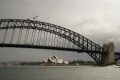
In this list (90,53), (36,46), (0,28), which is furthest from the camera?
(90,53)

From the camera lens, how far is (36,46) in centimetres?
10075

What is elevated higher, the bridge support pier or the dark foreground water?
the bridge support pier

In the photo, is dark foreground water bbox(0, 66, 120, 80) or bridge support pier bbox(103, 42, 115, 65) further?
bridge support pier bbox(103, 42, 115, 65)

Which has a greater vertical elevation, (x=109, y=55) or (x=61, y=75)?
(x=109, y=55)

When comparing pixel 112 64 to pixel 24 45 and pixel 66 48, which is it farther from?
pixel 24 45

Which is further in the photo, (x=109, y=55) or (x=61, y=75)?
(x=109, y=55)

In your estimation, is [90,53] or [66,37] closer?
[66,37]

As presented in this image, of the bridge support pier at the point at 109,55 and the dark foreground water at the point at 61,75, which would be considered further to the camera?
the bridge support pier at the point at 109,55

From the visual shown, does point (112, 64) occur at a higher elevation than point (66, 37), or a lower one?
lower

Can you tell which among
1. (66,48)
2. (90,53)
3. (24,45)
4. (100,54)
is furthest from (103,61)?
(24,45)

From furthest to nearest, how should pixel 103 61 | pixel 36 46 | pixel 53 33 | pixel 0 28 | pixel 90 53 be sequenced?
pixel 103 61 → pixel 90 53 → pixel 53 33 → pixel 36 46 → pixel 0 28

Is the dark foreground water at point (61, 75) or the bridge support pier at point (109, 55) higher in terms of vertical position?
the bridge support pier at point (109, 55)

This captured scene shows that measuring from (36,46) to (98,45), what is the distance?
43.8 metres

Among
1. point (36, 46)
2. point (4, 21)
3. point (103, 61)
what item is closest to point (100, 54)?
point (103, 61)
